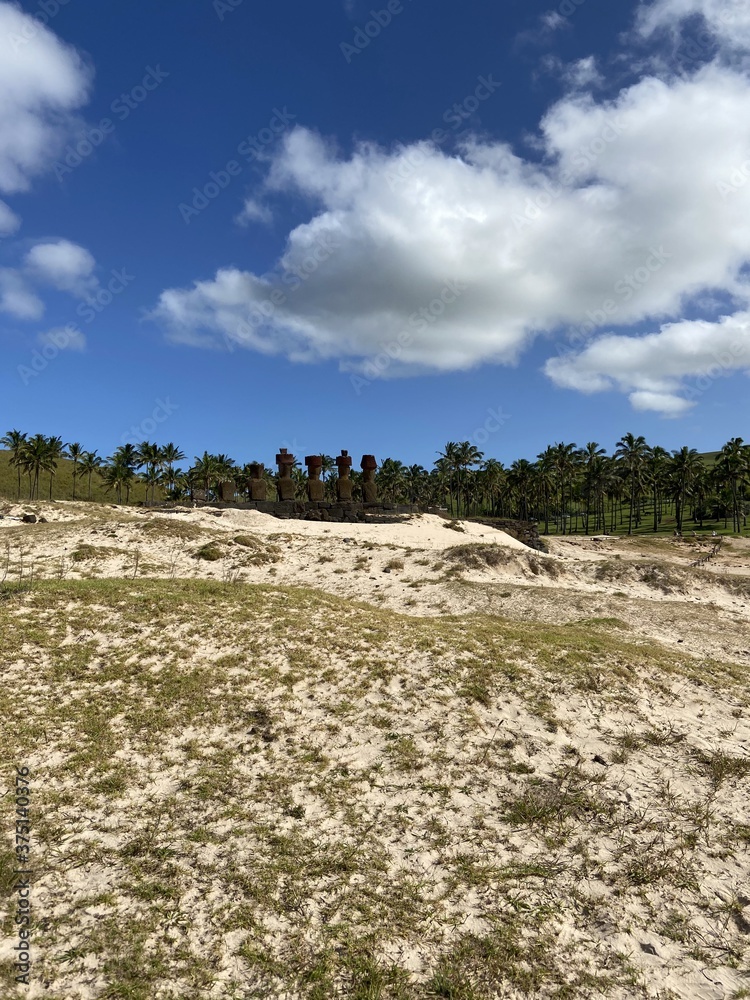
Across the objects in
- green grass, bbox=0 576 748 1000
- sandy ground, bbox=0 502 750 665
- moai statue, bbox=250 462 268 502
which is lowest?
green grass, bbox=0 576 748 1000

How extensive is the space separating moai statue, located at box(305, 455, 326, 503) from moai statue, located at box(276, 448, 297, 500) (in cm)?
138

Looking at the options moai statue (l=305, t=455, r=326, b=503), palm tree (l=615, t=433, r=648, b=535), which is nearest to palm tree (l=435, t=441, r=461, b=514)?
palm tree (l=615, t=433, r=648, b=535)

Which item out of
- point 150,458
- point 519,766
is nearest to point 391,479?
point 150,458

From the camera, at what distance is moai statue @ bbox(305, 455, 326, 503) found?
4428cm

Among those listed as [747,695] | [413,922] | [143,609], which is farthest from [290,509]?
[413,922]

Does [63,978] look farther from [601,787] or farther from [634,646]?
[634,646]

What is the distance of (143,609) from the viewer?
47.6ft

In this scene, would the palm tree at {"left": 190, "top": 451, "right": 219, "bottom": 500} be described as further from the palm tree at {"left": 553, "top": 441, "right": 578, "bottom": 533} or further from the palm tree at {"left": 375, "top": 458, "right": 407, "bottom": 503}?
the palm tree at {"left": 553, "top": 441, "right": 578, "bottom": 533}

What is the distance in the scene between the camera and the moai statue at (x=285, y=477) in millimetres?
43719

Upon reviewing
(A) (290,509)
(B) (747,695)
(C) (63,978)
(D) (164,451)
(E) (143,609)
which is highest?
(D) (164,451)

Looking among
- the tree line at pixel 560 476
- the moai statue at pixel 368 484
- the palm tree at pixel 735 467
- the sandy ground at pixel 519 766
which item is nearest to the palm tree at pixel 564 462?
the tree line at pixel 560 476

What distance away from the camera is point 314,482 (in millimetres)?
44938

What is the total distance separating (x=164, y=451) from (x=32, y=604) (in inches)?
3297

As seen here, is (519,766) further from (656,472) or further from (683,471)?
(656,472)
